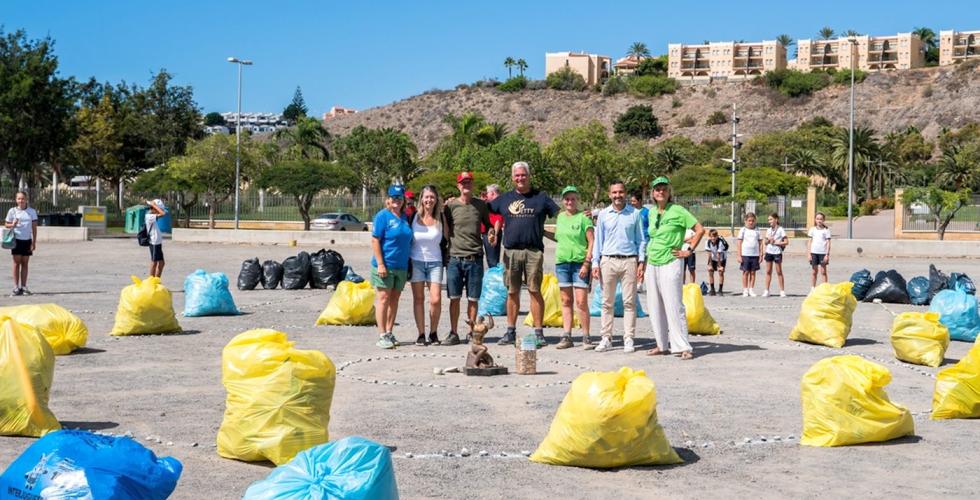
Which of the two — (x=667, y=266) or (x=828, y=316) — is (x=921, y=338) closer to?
(x=828, y=316)

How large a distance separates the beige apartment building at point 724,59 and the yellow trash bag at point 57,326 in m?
158

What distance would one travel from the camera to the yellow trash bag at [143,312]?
39.6 ft

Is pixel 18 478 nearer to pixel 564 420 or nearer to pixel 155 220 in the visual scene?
pixel 564 420

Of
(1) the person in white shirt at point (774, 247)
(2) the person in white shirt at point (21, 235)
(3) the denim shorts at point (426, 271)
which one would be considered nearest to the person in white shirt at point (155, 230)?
(2) the person in white shirt at point (21, 235)

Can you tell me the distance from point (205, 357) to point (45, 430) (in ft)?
12.5

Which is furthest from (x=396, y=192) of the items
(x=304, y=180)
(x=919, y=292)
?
(x=304, y=180)

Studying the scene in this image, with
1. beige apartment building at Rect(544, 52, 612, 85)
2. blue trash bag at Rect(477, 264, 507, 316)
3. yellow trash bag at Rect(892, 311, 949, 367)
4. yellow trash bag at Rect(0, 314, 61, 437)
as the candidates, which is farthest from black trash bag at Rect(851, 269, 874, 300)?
beige apartment building at Rect(544, 52, 612, 85)

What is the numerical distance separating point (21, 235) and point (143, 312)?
539 cm

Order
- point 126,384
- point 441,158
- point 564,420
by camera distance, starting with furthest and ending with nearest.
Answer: point 441,158 < point 126,384 < point 564,420

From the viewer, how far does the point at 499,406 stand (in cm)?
816

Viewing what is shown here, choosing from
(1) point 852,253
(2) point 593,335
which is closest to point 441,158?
(1) point 852,253

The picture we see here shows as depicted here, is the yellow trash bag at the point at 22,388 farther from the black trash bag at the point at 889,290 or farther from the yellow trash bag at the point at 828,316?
the black trash bag at the point at 889,290

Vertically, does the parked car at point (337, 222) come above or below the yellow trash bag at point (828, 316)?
above

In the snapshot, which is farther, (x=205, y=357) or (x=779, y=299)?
(x=779, y=299)
